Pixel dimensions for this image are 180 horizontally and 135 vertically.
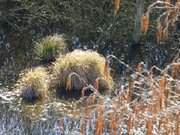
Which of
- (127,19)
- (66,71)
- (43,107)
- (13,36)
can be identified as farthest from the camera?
(127,19)

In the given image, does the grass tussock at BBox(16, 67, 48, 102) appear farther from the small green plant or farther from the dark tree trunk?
the dark tree trunk

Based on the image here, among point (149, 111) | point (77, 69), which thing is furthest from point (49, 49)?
point (149, 111)

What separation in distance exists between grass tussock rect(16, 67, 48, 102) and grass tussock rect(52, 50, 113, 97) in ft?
0.96

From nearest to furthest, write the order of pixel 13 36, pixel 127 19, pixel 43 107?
pixel 43 107
pixel 13 36
pixel 127 19

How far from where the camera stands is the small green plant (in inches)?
418

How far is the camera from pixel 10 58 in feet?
34.9

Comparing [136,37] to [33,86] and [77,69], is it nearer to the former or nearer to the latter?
[77,69]

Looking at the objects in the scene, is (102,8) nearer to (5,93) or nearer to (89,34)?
(89,34)

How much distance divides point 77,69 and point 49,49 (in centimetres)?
127

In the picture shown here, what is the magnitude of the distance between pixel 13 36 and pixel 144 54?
2.89 meters

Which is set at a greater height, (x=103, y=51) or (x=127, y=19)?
(x=127, y=19)

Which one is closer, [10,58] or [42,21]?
[10,58]

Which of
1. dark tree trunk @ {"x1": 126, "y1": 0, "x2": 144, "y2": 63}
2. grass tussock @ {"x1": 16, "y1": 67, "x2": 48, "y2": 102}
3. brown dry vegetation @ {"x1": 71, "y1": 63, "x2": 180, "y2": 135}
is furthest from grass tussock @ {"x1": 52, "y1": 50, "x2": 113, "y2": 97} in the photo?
brown dry vegetation @ {"x1": 71, "y1": 63, "x2": 180, "y2": 135}

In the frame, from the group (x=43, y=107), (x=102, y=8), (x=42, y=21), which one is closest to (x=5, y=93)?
(x=43, y=107)
